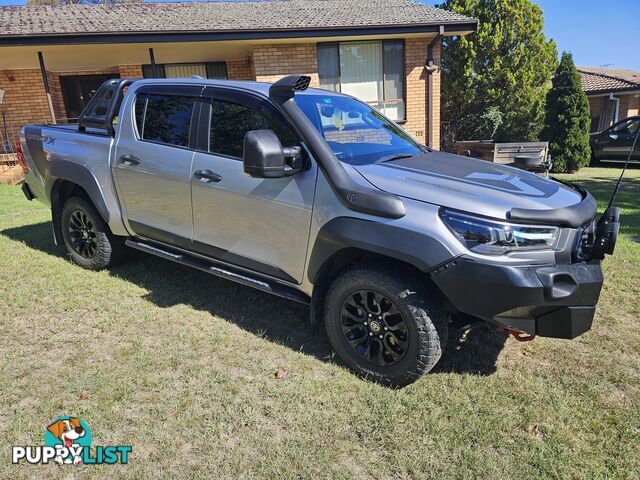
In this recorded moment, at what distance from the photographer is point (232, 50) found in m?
12.3

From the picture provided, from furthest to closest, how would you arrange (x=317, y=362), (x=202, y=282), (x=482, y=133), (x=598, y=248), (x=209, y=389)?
(x=482, y=133) → (x=202, y=282) → (x=317, y=362) → (x=209, y=389) → (x=598, y=248)

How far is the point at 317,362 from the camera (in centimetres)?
323

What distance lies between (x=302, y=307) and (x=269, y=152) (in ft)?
5.77

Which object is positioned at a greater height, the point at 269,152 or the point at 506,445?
the point at 269,152

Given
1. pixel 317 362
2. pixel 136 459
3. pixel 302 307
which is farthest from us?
pixel 302 307

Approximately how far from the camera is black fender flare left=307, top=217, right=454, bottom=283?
8.36 feet

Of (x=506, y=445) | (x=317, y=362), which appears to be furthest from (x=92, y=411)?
(x=506, y=445)

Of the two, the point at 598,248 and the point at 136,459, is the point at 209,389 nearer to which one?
the point at 136,459

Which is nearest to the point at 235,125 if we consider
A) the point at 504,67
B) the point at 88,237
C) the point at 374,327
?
the point at 374,327

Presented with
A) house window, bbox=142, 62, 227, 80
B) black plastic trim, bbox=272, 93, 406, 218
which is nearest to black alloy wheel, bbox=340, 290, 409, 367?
black plastic trim, bbox=272, 93, 406, 218

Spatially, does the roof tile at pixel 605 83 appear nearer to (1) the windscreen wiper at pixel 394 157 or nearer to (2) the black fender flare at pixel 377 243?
(1) the windscreen wiper at pixel 394 157

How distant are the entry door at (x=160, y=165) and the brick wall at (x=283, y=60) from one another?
830 centimetres

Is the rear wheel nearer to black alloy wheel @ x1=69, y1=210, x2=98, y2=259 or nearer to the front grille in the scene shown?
black alloy wheel @ x1=69, y1=210, x2=98, y2=259

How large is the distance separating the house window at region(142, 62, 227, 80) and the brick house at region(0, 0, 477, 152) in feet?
0.09
